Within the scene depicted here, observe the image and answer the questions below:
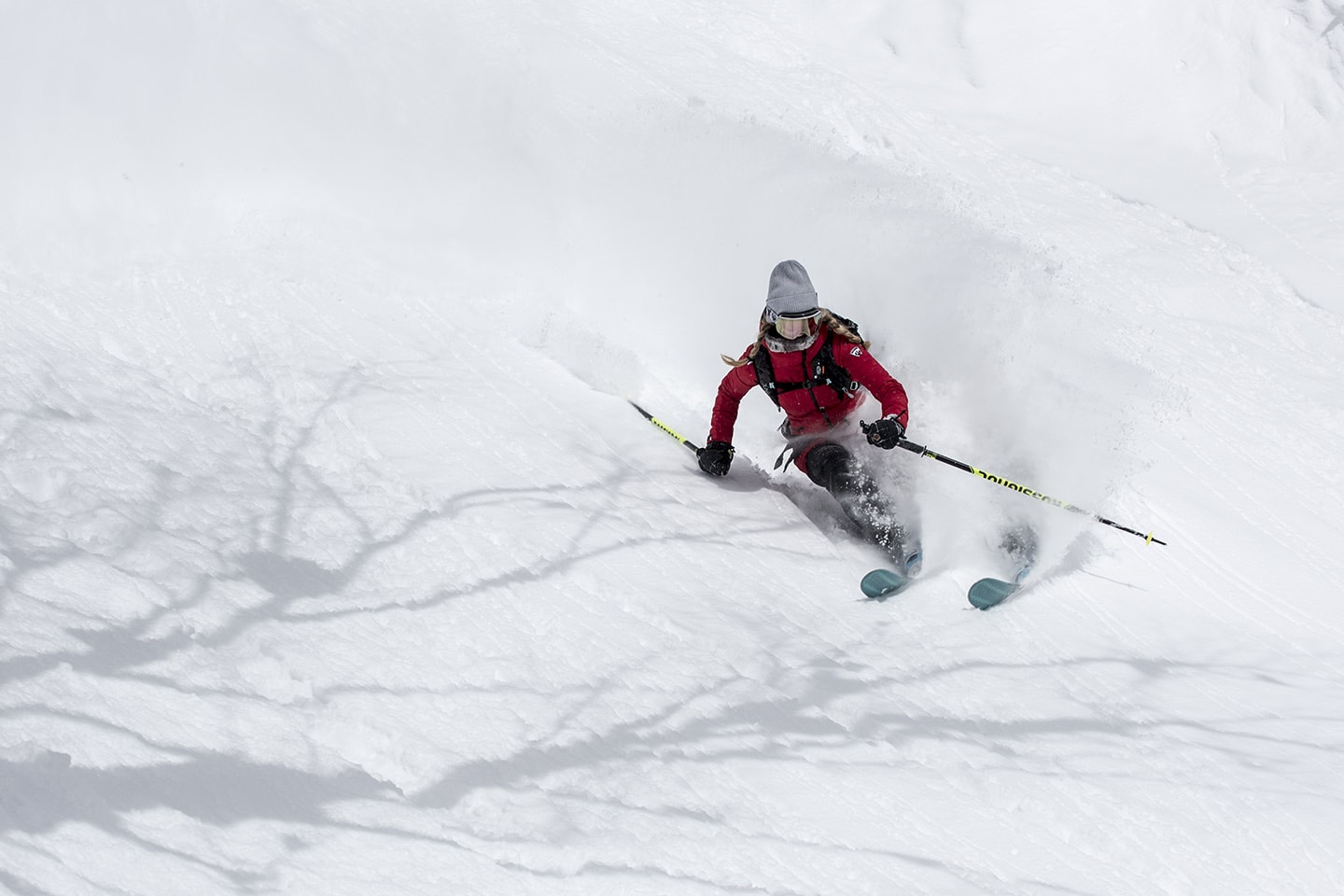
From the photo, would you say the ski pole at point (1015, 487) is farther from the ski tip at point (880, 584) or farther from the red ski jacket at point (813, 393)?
the ski tip at point (880, 584)

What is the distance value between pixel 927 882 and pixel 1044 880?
0.34 meters

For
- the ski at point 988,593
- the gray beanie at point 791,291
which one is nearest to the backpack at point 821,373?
the gray beanie at point 791,291

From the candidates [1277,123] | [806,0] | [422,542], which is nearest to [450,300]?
[422,542]

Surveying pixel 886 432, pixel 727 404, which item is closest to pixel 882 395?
pixel 886 432

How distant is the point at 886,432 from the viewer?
4.92 metres

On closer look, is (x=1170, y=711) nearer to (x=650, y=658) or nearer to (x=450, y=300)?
(x=650, y=658)

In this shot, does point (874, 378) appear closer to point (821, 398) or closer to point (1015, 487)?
point (821, 398)

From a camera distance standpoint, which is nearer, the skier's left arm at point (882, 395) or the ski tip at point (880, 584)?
the ski tip at point (880, 584)

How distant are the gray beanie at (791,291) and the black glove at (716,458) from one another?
2.94 ft

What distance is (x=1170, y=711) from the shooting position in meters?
3.58

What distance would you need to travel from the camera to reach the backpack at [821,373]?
530 cm

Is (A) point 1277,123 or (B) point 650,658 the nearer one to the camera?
(B) point 650,658

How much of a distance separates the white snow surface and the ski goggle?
96 centimetres

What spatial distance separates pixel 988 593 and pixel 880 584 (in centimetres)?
48
